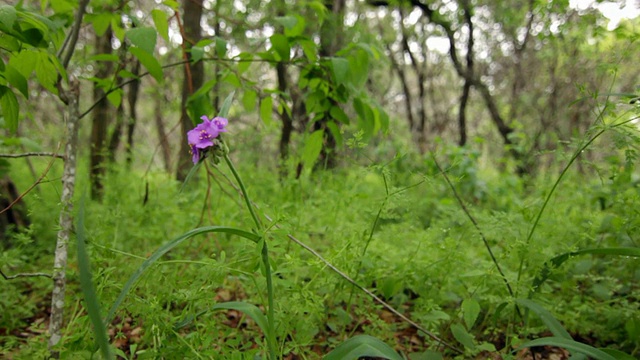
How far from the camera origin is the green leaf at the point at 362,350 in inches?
45.3

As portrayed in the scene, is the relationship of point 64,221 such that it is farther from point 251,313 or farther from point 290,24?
point 290,24

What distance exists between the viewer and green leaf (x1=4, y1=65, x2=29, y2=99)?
1.28 m

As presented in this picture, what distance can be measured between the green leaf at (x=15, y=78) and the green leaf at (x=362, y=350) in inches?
48.0

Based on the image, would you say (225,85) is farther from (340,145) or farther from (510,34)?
(510,34)

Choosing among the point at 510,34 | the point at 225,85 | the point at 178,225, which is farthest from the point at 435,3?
the point at 178,225

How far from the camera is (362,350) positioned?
1161mm

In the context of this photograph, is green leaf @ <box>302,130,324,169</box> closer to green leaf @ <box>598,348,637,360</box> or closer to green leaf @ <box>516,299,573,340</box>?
green leaf @ <box>516,299,573,340</box>

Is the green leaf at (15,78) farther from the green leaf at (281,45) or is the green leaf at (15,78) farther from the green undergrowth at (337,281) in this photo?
the green leaf at (281,45)

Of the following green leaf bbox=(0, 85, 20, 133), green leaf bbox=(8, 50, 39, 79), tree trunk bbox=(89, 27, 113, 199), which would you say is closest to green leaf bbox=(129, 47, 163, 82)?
green leaf bbox=(8, 50, 39, 79)

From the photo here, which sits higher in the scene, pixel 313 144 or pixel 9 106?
pixel 9 106

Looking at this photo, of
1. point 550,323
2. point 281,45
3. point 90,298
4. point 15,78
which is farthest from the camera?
point 281,45

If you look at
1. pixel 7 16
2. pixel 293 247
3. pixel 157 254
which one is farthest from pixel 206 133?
pixel 293 247

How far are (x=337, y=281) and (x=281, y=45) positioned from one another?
97 cm

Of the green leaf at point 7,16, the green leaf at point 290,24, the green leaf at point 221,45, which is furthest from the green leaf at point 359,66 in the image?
the green leaf at point 7,16
